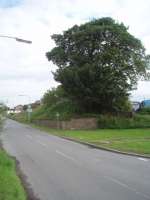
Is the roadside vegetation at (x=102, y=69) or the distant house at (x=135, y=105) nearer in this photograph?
the roadside vegetation at (x=102, y=69)

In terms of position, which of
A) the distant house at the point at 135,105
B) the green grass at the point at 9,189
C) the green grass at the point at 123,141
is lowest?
the green grass at the point at 9,189

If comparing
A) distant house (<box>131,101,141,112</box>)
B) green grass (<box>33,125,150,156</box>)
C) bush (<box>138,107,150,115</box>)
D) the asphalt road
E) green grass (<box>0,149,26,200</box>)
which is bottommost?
the asphalt road

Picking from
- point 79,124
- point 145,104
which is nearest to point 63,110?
point 79,124

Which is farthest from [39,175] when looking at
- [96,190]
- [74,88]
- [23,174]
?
[74,88]

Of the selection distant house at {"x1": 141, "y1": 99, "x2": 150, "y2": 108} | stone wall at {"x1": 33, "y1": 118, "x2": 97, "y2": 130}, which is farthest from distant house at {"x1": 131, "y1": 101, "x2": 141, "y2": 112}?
stone wall at {"x1": 33, "y1": 118, "x2": 97, "y2": 130}

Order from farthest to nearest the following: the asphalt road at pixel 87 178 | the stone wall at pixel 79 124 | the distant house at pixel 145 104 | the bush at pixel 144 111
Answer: the distant house at pixel 145 104 → the bush at pixel 144 111 → the stone wall at pixel 79 124 → the asphalt road at pixel 87 178

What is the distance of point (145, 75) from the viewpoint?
6406 cm

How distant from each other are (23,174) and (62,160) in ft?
18.0

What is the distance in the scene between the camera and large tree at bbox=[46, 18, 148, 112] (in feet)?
196

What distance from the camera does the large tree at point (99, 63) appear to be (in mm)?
59594

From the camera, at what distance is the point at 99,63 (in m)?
60.4

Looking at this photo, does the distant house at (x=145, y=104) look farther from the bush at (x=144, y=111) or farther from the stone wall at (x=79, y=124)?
the stone wall at (x=79, y=124)

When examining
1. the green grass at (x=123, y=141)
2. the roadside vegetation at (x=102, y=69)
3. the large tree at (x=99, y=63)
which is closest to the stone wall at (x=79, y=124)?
the roadside vegetation at (x=102, y=69)

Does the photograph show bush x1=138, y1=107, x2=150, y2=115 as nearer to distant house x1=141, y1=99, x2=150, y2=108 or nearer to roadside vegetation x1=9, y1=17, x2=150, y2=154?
distant house x1=141, y1=99, x2=150, y2=108
